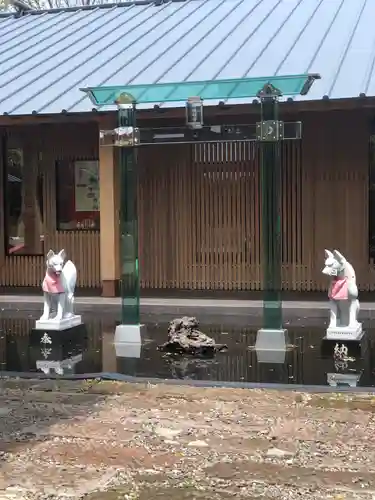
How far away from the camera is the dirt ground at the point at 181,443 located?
5039 millimetres

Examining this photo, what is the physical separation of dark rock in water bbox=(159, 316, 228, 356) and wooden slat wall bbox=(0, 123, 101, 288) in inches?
234

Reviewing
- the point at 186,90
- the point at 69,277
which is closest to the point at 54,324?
the point at 69,277

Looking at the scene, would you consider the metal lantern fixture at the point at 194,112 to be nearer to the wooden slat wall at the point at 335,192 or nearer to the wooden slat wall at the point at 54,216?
the wooden slat wall at the point at 335,192

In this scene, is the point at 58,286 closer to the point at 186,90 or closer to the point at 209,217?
the point at 186,90

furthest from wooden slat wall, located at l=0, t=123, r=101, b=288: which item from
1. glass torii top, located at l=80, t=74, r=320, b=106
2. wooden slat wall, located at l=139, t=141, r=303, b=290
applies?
glass torii top, located at l=80, t=74, r=320, b=106

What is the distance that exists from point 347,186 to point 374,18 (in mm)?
4287

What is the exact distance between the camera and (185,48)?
1636cm

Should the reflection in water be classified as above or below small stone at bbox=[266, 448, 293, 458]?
above

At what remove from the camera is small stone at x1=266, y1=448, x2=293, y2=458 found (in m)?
5.61

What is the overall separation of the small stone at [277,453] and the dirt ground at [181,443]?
0.03 ft

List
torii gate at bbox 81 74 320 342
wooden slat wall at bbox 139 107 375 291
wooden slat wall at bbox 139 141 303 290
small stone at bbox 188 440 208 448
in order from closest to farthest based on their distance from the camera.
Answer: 1. small stone at bbox 188 440 208 448
2. torii gate at bbox 81 74 320 342
3. wooden slat wall at bbox 139 107 375 291
4. wooden slat wall at bbox 139 141 303 290

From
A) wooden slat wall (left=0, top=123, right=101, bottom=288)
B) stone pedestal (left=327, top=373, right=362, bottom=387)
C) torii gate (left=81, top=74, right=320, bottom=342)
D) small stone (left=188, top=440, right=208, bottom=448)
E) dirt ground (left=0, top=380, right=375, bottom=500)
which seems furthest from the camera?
wooden slat wall (left=0, top=123, right=101, bottom=288)

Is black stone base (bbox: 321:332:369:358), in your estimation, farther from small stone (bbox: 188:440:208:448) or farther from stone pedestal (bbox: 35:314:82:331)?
small stone (bbox: 188:440:208:448)

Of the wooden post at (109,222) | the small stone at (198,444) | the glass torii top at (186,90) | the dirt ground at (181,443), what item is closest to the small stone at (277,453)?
the dirt ground at (181,443)
